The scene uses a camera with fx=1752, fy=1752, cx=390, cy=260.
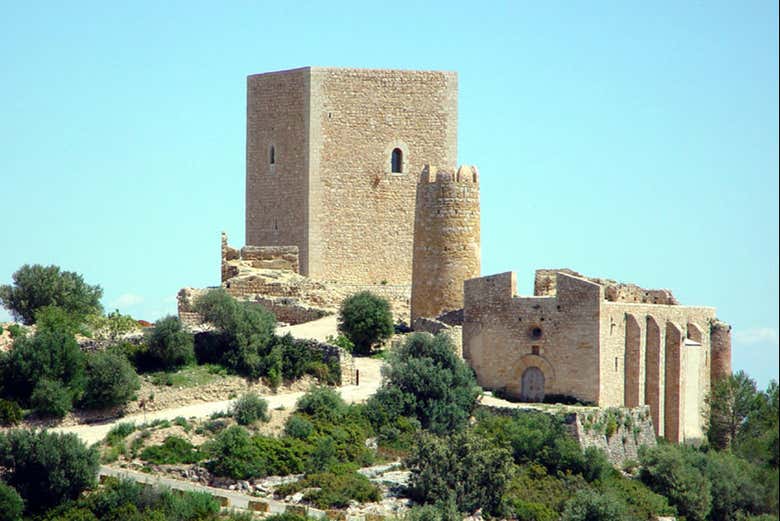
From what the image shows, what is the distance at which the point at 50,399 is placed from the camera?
107 feet

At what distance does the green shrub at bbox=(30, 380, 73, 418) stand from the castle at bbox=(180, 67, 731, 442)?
695cm

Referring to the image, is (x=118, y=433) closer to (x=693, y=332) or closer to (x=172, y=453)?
(x=172, y=453)

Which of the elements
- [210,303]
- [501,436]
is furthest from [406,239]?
[501,436]

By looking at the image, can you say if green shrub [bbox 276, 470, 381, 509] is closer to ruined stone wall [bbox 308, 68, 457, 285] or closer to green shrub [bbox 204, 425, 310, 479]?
green shrub [bbox 204, 425, 310, 479]

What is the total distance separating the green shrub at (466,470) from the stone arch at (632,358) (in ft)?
18.3

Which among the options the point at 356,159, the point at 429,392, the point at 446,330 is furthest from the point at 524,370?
the point at 356,159

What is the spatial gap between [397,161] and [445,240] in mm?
6834

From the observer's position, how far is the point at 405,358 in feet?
114

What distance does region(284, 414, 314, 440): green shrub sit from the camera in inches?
1267

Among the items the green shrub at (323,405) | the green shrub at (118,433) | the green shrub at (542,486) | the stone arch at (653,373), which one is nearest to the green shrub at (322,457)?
the green shrub at (323,405)

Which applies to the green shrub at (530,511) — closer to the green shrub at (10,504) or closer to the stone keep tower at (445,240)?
the stone keep tower at (445,240)

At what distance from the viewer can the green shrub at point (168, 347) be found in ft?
115

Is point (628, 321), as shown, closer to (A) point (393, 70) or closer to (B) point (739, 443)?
(B) point (739, 443)

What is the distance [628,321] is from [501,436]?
4.86 metres
